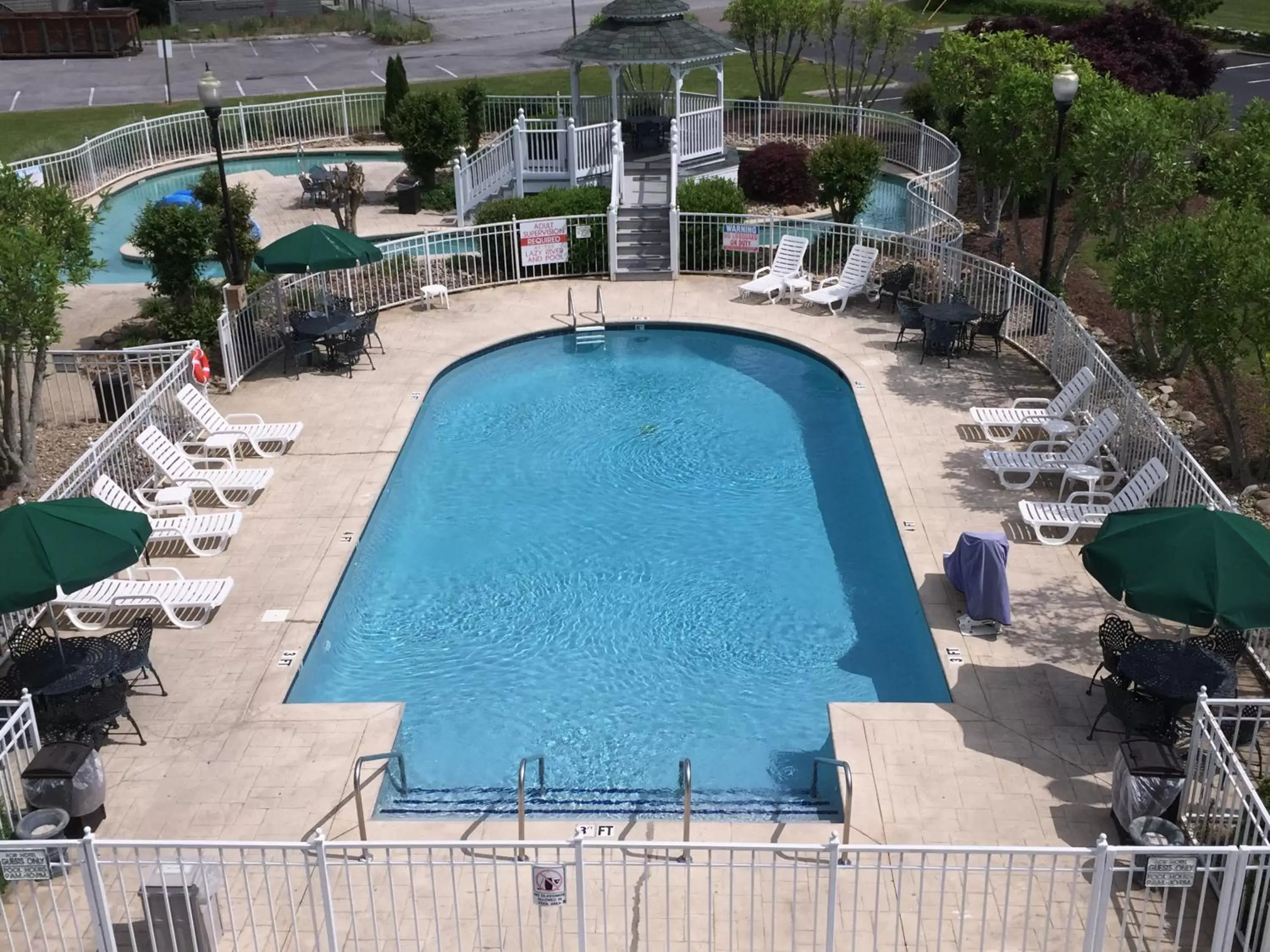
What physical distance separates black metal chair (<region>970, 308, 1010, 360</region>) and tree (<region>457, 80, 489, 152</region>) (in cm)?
1615

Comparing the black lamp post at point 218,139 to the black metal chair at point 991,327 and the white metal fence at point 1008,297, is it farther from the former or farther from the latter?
the black metal chair at point 991,327

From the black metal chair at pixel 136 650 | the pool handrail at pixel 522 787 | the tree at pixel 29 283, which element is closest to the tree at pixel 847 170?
the tree at pixel 29 283

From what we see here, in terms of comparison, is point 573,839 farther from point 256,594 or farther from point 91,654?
point 256,594

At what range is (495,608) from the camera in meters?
14.4

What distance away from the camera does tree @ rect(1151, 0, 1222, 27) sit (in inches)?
1487

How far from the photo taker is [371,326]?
2064 cm

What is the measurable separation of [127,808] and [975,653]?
307 inches

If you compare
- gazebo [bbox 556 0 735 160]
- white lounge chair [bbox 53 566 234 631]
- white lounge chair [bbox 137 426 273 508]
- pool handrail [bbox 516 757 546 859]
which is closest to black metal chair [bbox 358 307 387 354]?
white lounge chair [bbox 137 426 273 508]

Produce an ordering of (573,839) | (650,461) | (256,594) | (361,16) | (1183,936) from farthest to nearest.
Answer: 1. (361,16)
2. (650,461)
3. (256,594)
4. (1183,936)
5. (573,839)

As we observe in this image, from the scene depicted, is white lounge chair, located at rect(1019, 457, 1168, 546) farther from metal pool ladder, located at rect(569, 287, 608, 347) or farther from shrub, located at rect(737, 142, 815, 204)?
shrub, located at rect(737, 142, 815, 204)

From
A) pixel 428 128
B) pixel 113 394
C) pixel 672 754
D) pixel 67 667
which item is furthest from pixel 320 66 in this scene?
pixel 672 754

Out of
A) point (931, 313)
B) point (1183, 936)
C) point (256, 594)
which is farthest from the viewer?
point (931, 313)

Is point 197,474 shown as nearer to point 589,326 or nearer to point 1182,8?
point 589,326

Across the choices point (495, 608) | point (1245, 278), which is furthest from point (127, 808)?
point (1245, 278)
